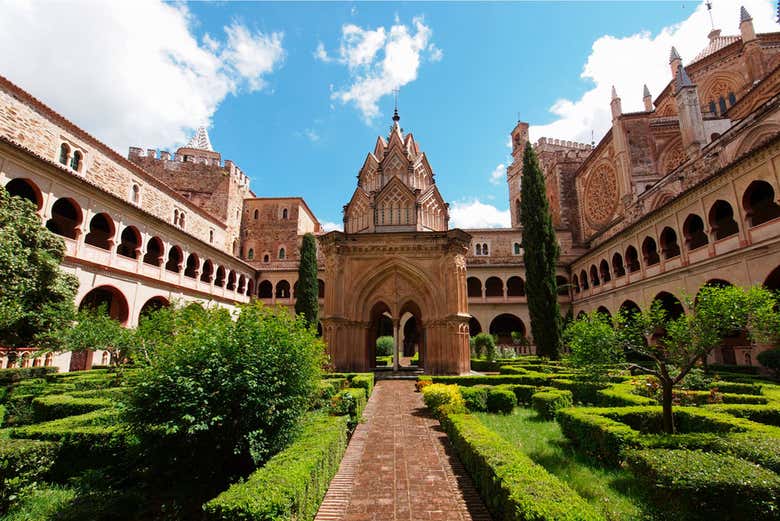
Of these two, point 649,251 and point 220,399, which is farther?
point 649,251

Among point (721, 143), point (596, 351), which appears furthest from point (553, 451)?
point (721, 143)

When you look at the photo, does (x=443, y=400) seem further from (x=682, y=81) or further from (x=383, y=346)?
(x=682, y=81)

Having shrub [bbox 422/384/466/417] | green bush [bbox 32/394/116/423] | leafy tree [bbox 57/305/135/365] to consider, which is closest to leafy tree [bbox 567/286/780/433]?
shrub [bbox 422/384/466/417]

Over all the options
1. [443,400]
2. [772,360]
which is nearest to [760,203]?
[772,360]

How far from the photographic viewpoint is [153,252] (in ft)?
83.8

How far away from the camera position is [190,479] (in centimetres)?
567

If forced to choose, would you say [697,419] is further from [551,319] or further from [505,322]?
[505,322]

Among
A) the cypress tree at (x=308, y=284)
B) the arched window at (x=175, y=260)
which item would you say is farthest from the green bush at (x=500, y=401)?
the arched window at (x=175, y=260)

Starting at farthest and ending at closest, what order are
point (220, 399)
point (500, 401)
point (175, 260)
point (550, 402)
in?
point (175, 260) → point (500, 401) → point (550, 402) → point (220, 399)

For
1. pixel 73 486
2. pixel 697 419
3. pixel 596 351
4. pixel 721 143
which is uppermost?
pixel 721 143

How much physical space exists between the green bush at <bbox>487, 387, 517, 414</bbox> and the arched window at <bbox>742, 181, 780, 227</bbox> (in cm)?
1441

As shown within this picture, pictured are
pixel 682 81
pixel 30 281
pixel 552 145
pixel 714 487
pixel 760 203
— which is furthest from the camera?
pixel 552 145

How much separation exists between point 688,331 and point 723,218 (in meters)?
18.6

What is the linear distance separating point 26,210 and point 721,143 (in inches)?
1251
